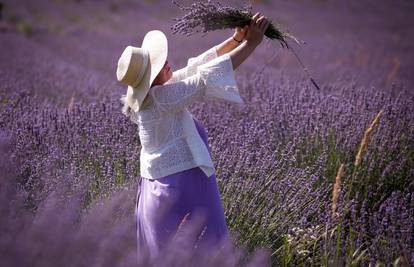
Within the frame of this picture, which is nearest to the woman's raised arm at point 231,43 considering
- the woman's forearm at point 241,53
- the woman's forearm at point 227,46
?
the woman's forearm at point 227,46

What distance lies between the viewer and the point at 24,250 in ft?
4.91

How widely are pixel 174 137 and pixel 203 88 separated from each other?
0.84 feet

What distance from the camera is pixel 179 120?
2.52 metres

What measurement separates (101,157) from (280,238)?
1.03 m

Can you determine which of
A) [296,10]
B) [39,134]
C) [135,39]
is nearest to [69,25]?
[135,39]

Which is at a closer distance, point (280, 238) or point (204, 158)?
point (204, 158)

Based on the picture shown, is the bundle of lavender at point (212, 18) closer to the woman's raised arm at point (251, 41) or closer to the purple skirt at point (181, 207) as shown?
the woman's raised arm at point (251, 41)

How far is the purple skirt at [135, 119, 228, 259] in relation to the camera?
2.43 meters

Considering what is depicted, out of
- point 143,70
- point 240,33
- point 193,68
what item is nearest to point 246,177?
point 193,68

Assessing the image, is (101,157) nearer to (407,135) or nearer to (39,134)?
(39,134)

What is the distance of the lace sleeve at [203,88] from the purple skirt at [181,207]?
30 cm

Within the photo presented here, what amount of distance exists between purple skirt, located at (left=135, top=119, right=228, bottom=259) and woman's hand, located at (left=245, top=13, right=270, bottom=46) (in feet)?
1.93

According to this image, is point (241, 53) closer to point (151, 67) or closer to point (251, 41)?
point (251, 41)

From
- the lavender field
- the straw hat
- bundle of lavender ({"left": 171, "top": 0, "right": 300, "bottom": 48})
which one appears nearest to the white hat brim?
the straw hat
